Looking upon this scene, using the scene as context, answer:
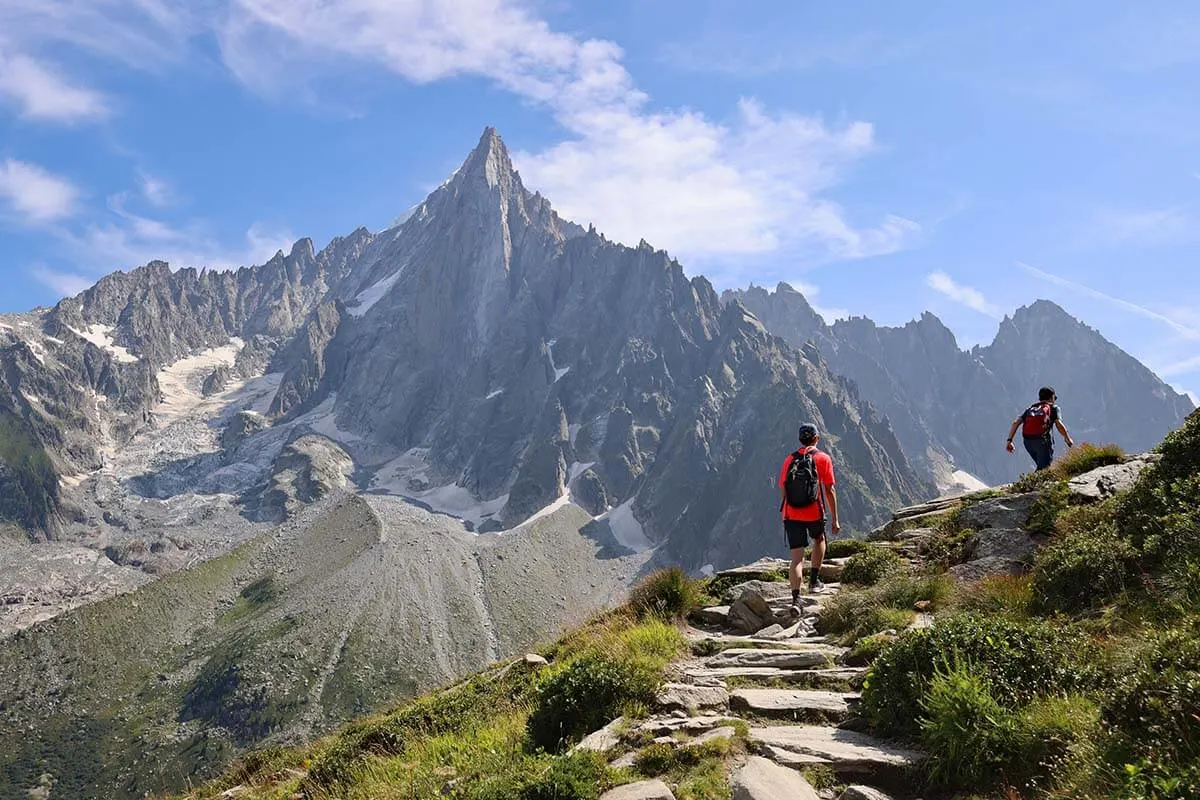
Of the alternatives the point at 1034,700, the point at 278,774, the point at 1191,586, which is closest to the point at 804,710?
the point at 1034,700

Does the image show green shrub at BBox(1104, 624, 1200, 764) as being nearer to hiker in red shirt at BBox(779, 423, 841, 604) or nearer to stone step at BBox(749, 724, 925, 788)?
stone step at BBox(749, 724, 925, 788)

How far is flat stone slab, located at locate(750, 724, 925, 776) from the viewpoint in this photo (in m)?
6.71

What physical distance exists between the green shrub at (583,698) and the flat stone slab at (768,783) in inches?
95.8

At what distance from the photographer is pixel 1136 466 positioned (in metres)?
15.3

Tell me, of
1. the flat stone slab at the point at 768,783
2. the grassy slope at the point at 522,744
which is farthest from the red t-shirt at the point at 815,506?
the flat stone slab at the point at 768,783

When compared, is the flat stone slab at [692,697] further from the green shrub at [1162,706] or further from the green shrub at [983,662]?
the green shrub at [1162,706]

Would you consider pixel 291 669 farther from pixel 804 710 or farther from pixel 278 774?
pixel 804 710

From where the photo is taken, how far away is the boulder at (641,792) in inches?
251

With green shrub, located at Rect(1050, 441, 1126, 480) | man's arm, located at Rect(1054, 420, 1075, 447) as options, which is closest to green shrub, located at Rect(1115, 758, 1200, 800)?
green shrub, located at Rect(1050, 441, 1126, 480)

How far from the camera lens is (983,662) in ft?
23.1

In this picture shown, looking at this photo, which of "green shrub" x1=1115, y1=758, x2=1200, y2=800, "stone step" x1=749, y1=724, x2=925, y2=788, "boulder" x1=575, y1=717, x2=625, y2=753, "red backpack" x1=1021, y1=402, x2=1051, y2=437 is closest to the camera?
"green shrub" x1=1115, y1=758, x2=1200, y2=800

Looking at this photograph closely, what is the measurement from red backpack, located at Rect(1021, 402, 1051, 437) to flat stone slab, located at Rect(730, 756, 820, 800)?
686 inches

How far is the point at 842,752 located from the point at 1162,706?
277cm

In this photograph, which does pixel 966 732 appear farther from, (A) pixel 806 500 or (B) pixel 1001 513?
(B) pixel 1001 513
